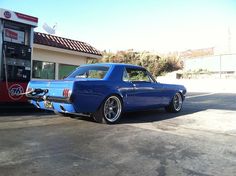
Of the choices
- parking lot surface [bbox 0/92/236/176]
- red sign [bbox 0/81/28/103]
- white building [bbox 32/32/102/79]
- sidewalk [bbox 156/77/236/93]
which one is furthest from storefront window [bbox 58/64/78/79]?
sidewalk [bbox 156/77/236/93]

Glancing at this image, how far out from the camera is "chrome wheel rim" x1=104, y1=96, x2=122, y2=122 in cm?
765

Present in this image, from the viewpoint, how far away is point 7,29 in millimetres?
8984

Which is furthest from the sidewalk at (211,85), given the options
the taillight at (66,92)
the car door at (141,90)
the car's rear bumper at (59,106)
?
the taillight at (66,92)

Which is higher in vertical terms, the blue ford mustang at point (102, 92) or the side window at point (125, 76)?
the side window at point (125, 76)

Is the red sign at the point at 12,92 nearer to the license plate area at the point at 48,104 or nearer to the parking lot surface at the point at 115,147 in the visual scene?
the parking lot surface at the point at 115,147

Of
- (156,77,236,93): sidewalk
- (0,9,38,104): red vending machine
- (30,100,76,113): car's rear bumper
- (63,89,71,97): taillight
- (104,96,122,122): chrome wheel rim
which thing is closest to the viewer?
(63,89,71,97): taillight

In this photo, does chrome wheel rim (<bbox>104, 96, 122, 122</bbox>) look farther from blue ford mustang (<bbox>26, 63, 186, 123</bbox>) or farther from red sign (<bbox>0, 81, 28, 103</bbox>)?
red sign (<bbox>0, 81, 28, 103</bbox>)

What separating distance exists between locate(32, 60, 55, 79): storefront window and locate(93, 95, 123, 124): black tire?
529 cm

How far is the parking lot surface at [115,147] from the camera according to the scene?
4261 mm

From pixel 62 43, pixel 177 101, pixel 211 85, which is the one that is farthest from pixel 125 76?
pixel 211 85

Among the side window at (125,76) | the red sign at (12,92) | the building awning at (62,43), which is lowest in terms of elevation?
the red sign at (12,92)

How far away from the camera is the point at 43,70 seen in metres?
13.1

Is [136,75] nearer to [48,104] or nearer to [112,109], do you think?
[112,109]

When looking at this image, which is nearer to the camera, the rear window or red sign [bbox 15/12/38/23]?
the rear window
